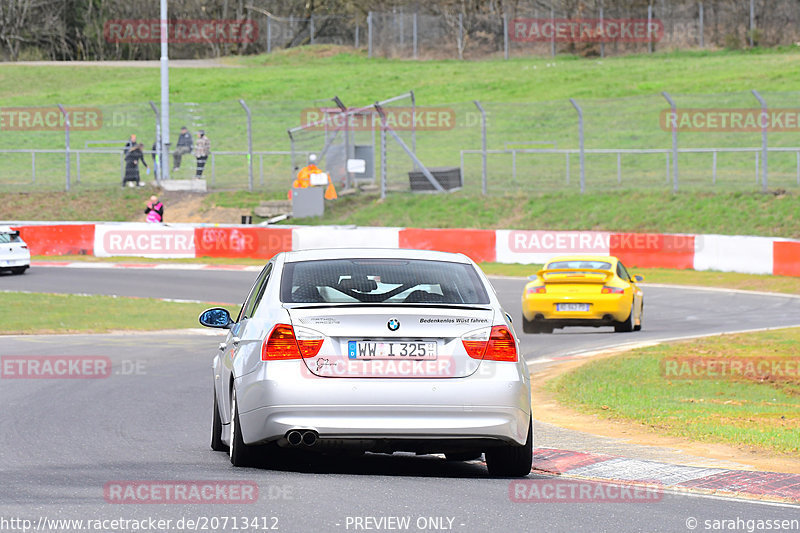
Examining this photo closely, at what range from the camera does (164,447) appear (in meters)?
9.64

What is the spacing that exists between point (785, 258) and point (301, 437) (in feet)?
72.6

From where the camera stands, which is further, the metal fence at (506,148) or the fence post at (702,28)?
the fence post at (702,28)

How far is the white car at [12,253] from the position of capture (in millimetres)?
29438

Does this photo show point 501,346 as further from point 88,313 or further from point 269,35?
point 269,35

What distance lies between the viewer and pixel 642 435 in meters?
10.7

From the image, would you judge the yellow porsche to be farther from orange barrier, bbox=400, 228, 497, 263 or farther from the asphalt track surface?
orange barrier, bbox=400, 228, 497, 263

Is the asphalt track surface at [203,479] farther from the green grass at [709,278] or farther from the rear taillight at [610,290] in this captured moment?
the green grass at [709,278]

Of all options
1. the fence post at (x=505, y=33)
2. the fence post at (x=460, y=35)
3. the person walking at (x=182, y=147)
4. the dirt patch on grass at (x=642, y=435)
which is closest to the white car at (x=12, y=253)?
the person walking at (x=182, y=147)

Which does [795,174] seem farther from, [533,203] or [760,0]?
[760,0]

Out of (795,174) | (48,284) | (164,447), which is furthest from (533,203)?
(164,447)

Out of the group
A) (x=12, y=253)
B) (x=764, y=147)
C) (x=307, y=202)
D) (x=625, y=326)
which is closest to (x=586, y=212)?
(x=764, y=147)

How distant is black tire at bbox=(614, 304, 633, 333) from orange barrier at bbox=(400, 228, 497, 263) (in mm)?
12127

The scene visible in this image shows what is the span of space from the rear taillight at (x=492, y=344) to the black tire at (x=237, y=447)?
1479mm

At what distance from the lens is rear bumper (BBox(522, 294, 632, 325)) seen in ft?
63.1
